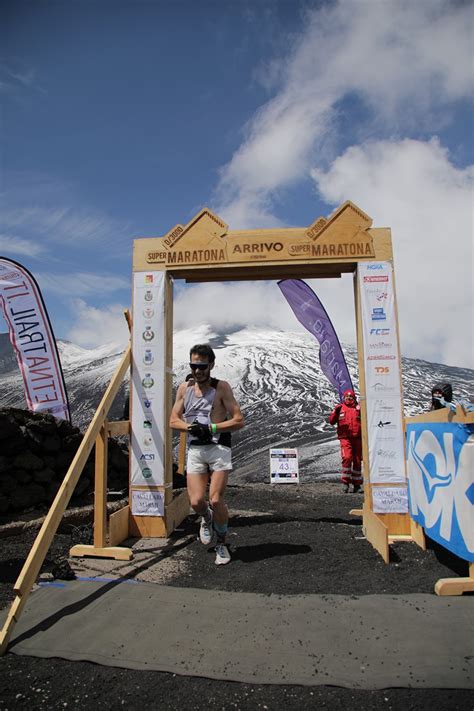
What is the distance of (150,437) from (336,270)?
126 inches

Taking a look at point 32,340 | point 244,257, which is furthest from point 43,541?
point 32,340

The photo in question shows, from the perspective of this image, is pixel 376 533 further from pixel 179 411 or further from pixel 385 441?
pixel 179 411

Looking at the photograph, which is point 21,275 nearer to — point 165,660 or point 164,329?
point 164,329

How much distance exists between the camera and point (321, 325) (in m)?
11.9

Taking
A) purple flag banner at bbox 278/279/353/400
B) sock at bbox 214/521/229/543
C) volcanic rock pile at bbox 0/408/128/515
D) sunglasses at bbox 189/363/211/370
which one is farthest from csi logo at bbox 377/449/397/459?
purple flag banner at bbox 278/279/353/400

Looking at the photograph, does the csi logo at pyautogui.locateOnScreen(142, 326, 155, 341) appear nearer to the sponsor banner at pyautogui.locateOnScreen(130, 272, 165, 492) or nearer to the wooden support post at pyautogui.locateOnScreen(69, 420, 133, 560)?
the sponsor banner at pyautogui.locateOnScreen(130, 272, 165, 492)

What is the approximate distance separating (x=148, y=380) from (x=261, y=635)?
11.9ft

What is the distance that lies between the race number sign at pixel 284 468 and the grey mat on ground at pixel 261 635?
29.9ft

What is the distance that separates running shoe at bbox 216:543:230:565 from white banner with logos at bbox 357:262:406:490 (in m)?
1.96

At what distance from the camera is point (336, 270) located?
6.31 metres

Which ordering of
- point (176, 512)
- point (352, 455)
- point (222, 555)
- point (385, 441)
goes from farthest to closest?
point (352, 455) → point (176, 512) → point (385, 441) → point (222, 555)

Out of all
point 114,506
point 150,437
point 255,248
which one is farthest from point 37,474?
point 255,248

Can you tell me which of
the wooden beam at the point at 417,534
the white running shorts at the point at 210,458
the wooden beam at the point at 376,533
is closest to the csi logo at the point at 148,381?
the white running shorts at the point at 210,458

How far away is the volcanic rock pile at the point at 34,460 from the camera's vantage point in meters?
6.63
